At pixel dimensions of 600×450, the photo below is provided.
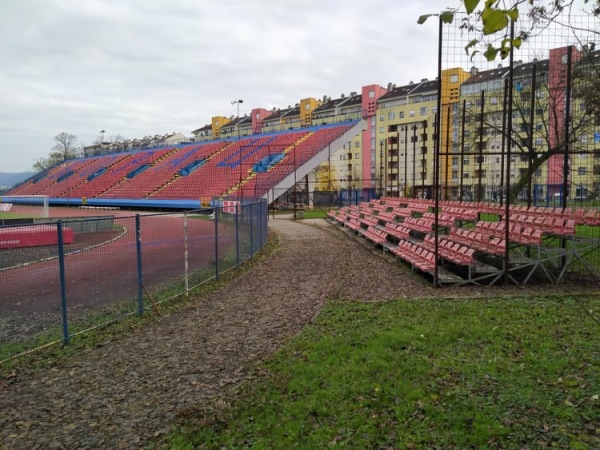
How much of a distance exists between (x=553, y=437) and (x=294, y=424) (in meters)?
2.15

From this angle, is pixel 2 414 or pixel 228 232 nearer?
pixel 2 414

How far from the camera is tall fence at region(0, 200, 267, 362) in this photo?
21.7ft

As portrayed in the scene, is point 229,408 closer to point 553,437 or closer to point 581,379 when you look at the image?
point 553,437

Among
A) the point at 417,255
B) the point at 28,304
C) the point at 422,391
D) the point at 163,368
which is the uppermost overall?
the point at 417,255

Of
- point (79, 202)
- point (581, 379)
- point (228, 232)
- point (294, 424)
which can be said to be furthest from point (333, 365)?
point (79, 202)

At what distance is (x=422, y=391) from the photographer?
168 inches

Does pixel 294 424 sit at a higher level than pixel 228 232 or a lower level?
lower

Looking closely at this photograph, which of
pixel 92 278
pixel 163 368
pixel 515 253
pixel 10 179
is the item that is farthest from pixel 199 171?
pixel 10 179

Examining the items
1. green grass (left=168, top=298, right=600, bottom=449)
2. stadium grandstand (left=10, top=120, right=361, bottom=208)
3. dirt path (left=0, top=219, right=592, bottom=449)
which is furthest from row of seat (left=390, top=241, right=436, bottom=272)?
stadium grandstand (left=10, top=120, right=361, bottom=208)

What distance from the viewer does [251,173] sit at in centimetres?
4059

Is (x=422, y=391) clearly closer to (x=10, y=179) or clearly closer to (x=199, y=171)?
(x=199, y=171)

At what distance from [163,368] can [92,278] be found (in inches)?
149

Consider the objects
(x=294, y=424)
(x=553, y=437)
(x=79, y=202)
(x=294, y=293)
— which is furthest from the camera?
(x=79, y=202)

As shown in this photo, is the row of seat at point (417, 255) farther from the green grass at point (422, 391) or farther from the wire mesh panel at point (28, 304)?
the wire mesh panel at point (28, 304)
